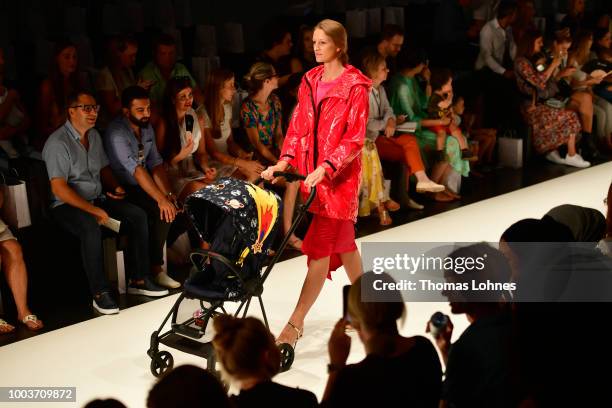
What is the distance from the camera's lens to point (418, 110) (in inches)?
269

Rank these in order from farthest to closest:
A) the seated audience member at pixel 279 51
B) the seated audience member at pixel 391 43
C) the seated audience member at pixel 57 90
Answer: the seated audience member at pixel 391 43, the seated audience member at pixel 279 51, the seated audience member at pixel 57 90

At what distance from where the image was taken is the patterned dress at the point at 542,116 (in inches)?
307

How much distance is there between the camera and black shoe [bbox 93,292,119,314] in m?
4.82

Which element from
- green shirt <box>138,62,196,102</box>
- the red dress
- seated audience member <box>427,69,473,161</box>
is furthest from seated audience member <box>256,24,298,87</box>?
the red dress

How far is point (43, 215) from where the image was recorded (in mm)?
5309

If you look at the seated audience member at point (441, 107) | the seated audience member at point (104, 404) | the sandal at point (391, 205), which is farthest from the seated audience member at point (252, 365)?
the seated audience member at point (441, 107)

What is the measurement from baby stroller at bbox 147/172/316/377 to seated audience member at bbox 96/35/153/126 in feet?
6.46

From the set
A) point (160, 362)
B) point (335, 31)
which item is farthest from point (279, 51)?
point (160, 362)

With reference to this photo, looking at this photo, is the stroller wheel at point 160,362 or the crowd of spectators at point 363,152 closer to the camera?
the crowd of spectators at point 363,152

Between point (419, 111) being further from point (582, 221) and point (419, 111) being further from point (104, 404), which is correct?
point (104, 404)

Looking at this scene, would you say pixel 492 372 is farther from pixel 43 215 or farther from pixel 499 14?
pixel 499 14

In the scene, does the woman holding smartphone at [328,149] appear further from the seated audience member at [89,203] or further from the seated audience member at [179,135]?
the seated audience member at [179,135]

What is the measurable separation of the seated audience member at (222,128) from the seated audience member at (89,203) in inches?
33.4

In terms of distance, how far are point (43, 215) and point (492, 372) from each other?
320 centimetres
